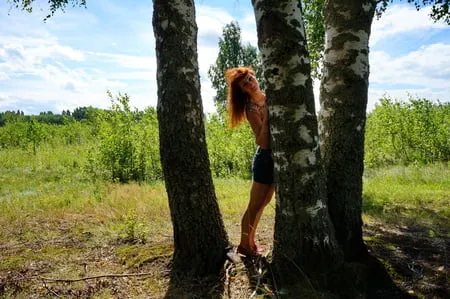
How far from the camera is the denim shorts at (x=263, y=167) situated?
341 centimetres

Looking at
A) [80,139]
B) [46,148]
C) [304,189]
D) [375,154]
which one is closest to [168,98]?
[304,189]

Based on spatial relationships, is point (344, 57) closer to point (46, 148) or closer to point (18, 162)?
point (18, 162)

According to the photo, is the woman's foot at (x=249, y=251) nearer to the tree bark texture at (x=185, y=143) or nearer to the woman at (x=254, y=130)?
the woman at (x=254, y=130)

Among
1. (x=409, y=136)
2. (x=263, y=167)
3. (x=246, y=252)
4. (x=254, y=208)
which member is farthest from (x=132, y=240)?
(x=409, y=136)

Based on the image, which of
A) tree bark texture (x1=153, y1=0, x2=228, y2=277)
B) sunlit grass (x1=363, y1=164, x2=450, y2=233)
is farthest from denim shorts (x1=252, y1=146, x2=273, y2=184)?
sunlit grass (x1=363, y1=164, x2=450, y2=233)

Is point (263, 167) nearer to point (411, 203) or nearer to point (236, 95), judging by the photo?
point (236, 95)

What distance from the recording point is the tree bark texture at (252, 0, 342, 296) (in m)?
2.84

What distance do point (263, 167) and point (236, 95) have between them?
35.4 inches

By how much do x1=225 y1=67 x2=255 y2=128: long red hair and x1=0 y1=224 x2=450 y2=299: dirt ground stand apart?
62.6 inches

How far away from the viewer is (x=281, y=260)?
3105 mm

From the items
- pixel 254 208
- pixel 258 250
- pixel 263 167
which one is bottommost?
pixel 258 250

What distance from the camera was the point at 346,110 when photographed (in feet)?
11.2

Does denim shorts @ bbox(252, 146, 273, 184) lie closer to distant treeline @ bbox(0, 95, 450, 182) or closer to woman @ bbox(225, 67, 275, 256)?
woman @ bbox(225, 67, 275, 256)

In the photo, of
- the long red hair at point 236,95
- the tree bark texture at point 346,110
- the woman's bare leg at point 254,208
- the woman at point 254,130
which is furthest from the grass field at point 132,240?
the long red hair at point 236,95
